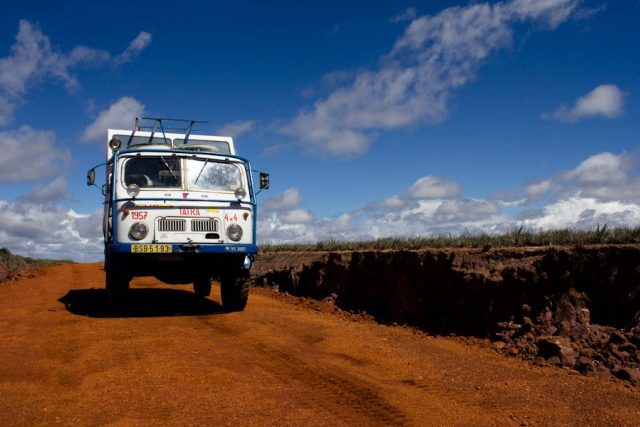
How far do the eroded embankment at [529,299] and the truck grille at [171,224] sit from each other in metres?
4.31

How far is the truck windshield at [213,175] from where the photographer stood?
1091 cm

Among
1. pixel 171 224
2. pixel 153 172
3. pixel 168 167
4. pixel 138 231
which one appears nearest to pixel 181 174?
pixel 168 167

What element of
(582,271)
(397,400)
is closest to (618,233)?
(582,271)

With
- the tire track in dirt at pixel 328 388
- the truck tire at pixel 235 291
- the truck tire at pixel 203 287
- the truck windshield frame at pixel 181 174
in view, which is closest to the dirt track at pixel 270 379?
the tire track in dirt at pixel 328 388

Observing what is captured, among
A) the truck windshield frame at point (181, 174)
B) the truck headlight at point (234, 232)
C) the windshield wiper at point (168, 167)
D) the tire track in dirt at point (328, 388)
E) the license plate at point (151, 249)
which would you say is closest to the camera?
the tire track in dirt at point (328, 388)

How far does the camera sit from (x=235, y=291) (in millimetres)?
11430

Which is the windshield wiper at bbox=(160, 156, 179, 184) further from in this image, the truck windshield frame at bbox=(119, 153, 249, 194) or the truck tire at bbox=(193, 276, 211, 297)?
the truck tire at bbox=(193, 276, 211, 297)

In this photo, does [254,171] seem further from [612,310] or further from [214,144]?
[612,310]

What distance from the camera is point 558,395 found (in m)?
5.95

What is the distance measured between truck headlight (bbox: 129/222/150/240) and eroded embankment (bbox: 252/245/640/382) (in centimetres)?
492

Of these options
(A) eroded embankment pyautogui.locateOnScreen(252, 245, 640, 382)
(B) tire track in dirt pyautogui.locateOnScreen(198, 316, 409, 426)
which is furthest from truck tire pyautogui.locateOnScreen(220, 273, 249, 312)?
(B) tire track in dirt pyautogui.locateOnScreen(198, 316, 409, 426)

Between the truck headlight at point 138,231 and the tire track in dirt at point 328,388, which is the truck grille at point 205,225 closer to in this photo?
the truck headlight at point 138,231

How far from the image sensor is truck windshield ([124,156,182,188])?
10648 millimetres

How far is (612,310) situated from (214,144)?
27.2 feet
